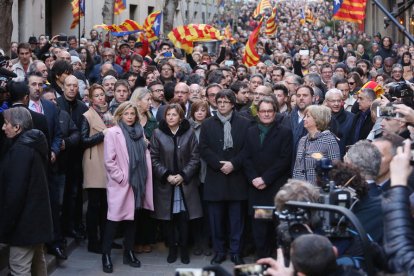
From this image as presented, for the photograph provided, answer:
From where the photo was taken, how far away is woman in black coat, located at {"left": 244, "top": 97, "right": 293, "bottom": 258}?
9195 mm

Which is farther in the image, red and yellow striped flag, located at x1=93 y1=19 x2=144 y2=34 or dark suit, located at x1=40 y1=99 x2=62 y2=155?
red and yellow striped flag, located at x1=93 y1=19 x2=144 y2=34

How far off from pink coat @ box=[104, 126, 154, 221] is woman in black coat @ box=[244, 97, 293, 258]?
139cm

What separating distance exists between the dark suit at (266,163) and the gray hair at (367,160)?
12.4 feet

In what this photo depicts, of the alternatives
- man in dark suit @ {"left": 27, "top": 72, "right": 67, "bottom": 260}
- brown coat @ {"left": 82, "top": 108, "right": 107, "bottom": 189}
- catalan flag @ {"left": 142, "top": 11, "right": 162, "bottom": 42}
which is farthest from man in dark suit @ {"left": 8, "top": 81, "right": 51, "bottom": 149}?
catalan flag @ {"left": 142, "top": 11, "right": 162, "bottom": 42}

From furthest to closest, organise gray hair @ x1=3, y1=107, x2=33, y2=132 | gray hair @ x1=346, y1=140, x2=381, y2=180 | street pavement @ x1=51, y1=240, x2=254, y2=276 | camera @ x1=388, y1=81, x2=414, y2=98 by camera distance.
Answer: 1. street pavement @ x1=51, y1=240, x2=254, y2=276
2. gray hair @ x1=3, y1=107, x2=33, y2=132
3. camera @ x1=388, y1=81, x2=414, y2=98
4. gray hair @ x1=346, y1=140, x2=381, y2=180

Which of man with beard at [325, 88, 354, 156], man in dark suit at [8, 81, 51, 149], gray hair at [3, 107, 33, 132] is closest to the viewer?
gray hair at [3, 107, 33, 132]

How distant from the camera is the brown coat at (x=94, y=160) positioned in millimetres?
9484

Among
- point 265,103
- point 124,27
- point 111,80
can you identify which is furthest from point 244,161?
point 124,27

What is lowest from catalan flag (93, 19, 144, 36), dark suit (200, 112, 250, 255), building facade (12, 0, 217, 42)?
dark suit (200, 112, 250, 255)

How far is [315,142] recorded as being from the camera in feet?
28.4

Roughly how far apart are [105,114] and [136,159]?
977 mm

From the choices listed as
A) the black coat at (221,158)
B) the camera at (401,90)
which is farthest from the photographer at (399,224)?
the black coat at (221,158)

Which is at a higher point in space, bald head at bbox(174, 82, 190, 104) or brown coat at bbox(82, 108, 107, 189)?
bald head at bbox(174, 82, 190, 104)

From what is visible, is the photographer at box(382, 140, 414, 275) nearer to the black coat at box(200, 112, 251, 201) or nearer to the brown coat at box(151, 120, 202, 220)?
the black coat at box(200, 112, 251, 201)
